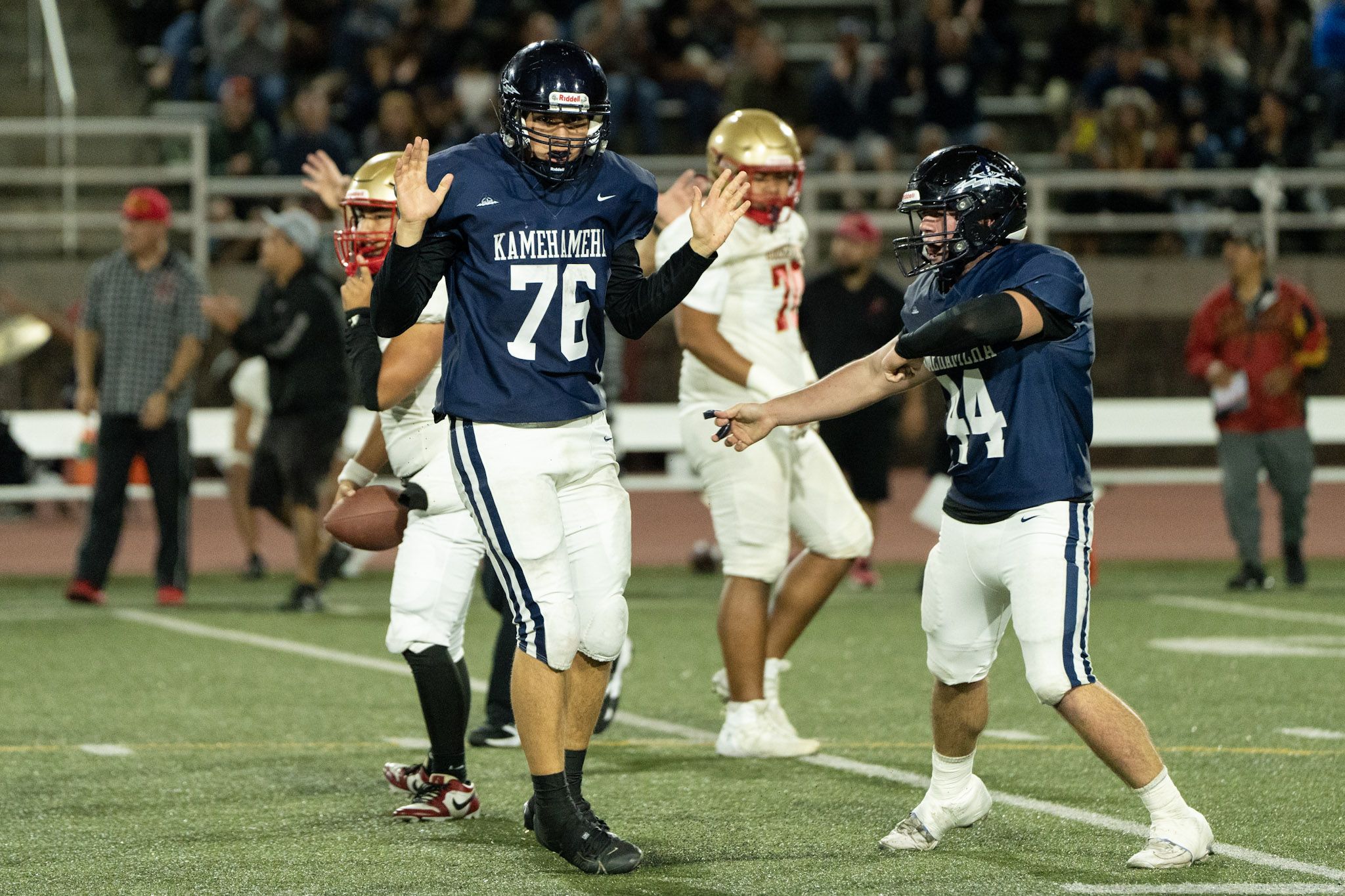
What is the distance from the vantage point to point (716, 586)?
11328mm

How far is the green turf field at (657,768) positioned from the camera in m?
4.80

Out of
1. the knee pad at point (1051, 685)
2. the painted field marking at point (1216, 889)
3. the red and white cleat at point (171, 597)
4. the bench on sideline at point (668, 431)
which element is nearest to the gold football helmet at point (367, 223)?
the knee pad at point (1051, 685)

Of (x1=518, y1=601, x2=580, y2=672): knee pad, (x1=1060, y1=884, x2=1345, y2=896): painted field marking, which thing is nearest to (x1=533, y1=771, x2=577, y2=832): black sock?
(x1=518, y1=601, x2=580, y2=672): knee pad

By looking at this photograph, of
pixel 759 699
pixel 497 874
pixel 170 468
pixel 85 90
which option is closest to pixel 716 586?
pixel 170 468

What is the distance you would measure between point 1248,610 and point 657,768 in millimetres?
4980

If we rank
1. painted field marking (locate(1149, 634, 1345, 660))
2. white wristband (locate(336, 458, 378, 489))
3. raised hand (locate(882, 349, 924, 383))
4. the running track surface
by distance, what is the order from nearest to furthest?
raised hand (locate(882, 349, 924, 383)), white wristband (locate(336, 458, 378, 489)), painted field marking (locate(1149, 634, 1345, 660)), the running track surface

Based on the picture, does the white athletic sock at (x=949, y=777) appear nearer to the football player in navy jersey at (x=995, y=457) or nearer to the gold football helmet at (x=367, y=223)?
the football player in navy jersey at (x=995, y=457)

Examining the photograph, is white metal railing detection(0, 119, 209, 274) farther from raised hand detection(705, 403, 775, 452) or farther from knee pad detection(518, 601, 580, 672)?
knee pad detection(518, 601, 580, 672)

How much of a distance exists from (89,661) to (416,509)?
11.2 feet

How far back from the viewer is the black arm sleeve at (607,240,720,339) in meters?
4.94

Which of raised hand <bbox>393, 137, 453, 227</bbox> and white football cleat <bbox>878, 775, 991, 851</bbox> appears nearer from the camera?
raised hand <bbox>393, 137, 453, 227</bbox>

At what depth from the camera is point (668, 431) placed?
42.2 ft

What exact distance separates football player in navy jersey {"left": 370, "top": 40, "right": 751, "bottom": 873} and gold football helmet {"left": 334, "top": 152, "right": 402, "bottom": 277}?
88 centimetres

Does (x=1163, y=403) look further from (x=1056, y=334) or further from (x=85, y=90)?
(x=85, y=90)
